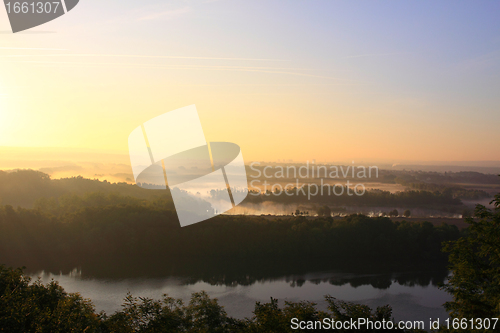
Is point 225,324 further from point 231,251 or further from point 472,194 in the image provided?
point 472,194

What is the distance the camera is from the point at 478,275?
6.09m

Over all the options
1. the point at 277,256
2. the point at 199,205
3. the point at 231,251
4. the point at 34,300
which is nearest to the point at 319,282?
the point at 277,256

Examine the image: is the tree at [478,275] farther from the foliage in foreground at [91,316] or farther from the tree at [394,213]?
the tree at [394,213]

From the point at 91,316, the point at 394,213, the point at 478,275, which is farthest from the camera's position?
the point at 394,213

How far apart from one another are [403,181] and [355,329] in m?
36.7

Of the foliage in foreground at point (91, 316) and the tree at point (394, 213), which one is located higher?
the foliage in foreground at point (91, 316)

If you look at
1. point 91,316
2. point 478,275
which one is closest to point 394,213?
point 478,275

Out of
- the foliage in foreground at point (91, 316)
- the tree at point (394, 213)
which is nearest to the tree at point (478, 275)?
the foliage in foreground at point (91, 316)

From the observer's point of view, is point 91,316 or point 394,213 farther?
point 394,213

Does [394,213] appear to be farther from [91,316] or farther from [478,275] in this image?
[91,316]

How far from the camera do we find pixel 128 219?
102 ft

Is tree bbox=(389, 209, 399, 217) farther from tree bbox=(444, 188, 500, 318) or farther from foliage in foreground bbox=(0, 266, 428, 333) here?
tree bbox=(444, 188, 500, 318)

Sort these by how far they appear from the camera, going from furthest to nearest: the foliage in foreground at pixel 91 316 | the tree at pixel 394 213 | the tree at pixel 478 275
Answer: the tree at pixel 394 213
the foliage in foreground at pixel 91 316
the tree at pixel 478 275

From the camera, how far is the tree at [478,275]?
543cm
